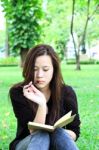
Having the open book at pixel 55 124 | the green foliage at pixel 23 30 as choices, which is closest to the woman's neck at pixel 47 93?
the open book at pixel 55 124

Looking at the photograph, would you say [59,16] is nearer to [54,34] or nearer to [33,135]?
[54,34]

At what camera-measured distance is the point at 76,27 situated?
4750 cm

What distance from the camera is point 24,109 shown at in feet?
14.5

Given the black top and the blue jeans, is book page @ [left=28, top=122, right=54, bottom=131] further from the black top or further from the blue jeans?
the black top

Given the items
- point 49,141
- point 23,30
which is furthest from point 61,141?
point 23,30

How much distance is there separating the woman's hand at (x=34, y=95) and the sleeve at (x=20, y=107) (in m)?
0.16

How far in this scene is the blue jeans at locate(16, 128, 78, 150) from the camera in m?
4.03

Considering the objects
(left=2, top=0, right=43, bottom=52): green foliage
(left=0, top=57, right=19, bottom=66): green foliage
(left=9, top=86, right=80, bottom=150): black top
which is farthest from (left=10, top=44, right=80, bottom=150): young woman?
(left=0, top=57, right=19, bottom=66): green foliage

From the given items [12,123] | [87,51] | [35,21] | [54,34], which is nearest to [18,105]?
[12,123]

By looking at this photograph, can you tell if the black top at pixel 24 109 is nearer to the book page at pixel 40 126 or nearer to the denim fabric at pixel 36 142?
the denim fabric at pixel 36 142

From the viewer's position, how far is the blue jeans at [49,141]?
403 centimetres

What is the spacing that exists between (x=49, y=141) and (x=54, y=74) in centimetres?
65

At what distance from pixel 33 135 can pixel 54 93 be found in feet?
1.67

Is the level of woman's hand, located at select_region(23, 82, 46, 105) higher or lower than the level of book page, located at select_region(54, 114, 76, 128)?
higher
